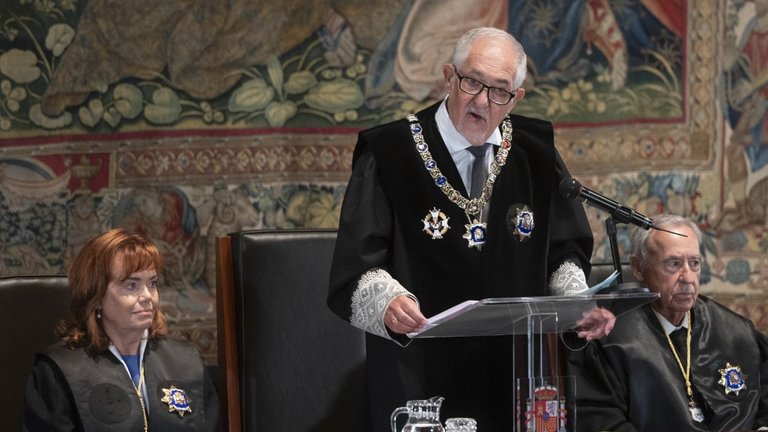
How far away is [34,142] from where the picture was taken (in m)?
6.34

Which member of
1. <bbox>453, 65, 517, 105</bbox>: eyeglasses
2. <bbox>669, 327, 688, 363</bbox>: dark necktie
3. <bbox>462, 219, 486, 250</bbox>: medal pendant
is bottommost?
<bbox>669, 327, 688, 363</bbox>: dark necktie

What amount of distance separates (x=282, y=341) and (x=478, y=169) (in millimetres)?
1158

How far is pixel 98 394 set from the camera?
14.2 ft

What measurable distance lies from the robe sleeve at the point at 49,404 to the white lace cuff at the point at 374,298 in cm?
101

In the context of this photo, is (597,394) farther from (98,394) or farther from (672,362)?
(98,394)

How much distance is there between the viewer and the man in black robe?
4.15m

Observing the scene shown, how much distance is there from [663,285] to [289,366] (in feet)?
4.87

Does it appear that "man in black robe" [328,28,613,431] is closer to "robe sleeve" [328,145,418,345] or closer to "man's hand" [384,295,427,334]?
"robe sleeve" [328,145,418,345]

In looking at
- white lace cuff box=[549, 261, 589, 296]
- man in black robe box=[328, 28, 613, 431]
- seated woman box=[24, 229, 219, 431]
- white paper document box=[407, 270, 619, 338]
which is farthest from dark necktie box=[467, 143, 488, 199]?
seated woman box=[24, 229, 219, 431]

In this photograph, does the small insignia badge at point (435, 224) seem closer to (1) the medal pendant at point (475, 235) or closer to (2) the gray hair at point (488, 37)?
(1) the medal pendant at point (475, 235)

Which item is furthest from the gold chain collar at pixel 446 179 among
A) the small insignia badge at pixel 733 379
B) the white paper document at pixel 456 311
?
the small insignia badge at pixel 733 379

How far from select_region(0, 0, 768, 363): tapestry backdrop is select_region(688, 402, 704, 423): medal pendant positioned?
1996 millimetres

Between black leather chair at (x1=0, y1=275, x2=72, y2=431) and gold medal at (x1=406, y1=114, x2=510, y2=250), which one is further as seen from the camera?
black leather chair at (x1=0, y1=275, x2=72, y2=431)

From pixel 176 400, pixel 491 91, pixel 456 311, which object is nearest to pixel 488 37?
pixel 491 91
